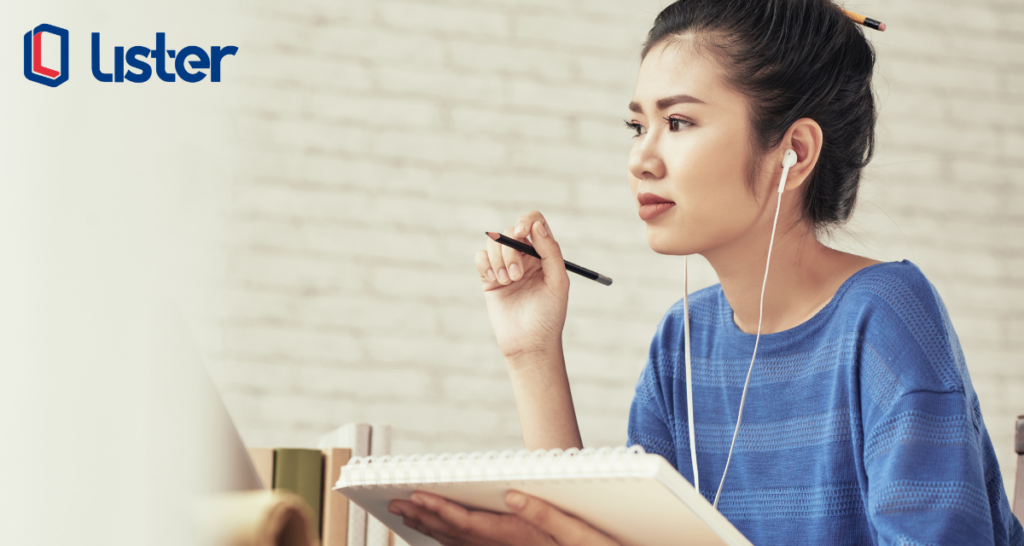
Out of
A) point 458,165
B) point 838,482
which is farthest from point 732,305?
point 458,165

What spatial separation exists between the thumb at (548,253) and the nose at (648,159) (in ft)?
0.63

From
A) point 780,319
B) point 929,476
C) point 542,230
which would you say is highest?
point 542,230

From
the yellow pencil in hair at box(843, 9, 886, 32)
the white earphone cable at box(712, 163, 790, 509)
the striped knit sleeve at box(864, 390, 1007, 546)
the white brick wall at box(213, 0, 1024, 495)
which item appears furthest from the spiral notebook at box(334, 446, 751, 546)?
the white brick wall at box(213, 0, 1024, 495)

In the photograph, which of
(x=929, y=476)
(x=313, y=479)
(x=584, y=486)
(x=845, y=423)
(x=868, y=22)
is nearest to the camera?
(x=584, y=486)

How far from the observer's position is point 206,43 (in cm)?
37

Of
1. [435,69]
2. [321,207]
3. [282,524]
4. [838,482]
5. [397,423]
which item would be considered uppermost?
[435,69]

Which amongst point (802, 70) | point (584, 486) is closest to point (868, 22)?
point (802, 70)

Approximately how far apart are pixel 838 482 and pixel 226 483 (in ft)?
2.35

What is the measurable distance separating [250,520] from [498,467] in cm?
30

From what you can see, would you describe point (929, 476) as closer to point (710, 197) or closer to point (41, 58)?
point (710, 197)

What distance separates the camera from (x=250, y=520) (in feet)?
1.15

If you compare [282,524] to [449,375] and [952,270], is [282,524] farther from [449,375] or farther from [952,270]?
[952,270]

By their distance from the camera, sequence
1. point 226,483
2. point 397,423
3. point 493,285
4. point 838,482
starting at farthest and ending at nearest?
point 397,423 → point 493,285 → point 838,482 → point 226,483

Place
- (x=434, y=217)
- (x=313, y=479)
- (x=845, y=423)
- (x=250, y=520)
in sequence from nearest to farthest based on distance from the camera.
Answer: (x=250, y=520)
(x=845, y=423)
(x=313, y=479)
(x=434, y=217)
